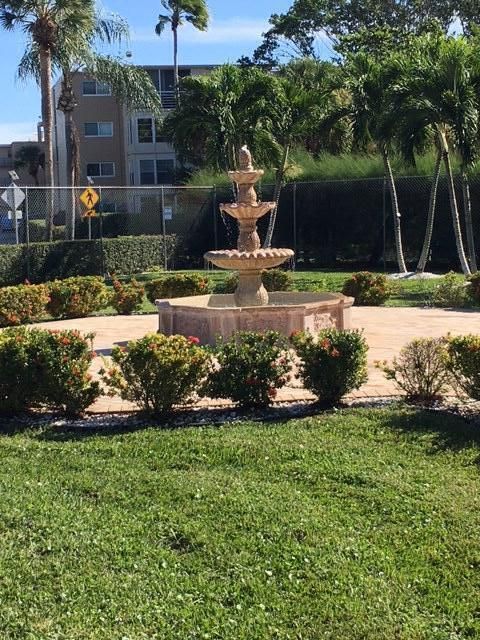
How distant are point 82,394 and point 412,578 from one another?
362cm

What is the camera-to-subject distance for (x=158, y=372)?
21.4 feet

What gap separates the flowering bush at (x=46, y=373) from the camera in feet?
22.0

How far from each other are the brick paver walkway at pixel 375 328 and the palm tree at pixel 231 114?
921 cm

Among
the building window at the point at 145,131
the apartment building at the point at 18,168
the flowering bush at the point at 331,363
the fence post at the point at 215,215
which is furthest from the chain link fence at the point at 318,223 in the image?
the apartment building at the point at 18,168

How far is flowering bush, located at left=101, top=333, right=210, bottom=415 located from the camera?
6.54 meters

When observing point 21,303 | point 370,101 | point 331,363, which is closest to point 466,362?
point 331,363

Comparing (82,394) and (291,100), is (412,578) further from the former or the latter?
(291,100)

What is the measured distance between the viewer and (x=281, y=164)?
23.1 metres

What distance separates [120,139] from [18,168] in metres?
17.5

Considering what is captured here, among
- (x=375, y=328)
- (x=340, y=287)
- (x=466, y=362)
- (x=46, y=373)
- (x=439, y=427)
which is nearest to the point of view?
(x=439, y=427)

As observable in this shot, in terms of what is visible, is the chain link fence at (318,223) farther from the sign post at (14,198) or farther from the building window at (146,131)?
the building window at (146,131)

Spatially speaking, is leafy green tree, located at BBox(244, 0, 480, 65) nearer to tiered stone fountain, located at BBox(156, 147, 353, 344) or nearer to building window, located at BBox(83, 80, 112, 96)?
building window, located at BBox(83, 80, 112, 96)

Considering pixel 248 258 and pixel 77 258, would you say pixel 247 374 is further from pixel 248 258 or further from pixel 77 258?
pixel 77 258

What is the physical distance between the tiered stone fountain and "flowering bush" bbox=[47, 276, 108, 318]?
390cm
